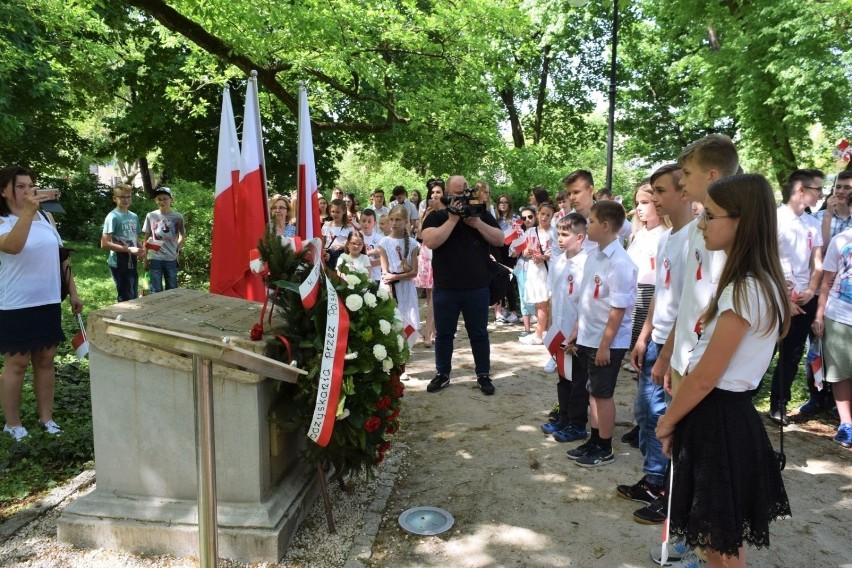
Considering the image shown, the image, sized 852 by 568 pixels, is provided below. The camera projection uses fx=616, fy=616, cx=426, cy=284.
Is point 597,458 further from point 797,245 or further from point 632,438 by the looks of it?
point 797,245

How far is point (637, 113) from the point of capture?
79.0 ft

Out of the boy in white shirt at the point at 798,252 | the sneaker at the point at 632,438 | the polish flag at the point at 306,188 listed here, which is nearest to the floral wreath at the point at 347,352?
the polish flag at the point at 306,188

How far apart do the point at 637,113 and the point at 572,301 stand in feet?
70.8

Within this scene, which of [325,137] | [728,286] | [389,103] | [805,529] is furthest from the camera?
[325,137]

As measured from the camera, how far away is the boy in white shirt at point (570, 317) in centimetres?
461

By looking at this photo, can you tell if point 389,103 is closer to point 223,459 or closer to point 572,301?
point 572,301

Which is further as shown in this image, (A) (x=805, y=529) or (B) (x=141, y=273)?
(B) (x=141, y=273)

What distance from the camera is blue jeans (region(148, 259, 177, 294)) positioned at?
9242 mm

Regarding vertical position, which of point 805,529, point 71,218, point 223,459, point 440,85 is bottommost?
point 805,529

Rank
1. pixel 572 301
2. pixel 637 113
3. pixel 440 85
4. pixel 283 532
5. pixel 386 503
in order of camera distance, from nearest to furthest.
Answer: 1. pixel 283 532
2. pixel 386 503
3. pixel 572 301
4. pixel 440 85
5. pixel 637 113

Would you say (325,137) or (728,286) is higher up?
(325,137)

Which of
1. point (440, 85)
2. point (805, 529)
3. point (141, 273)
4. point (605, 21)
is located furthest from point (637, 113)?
point (805, 529)

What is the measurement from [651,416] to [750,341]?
153 cm

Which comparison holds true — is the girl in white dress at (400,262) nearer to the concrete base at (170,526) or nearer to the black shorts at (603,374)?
the black shorts at (603,374)
